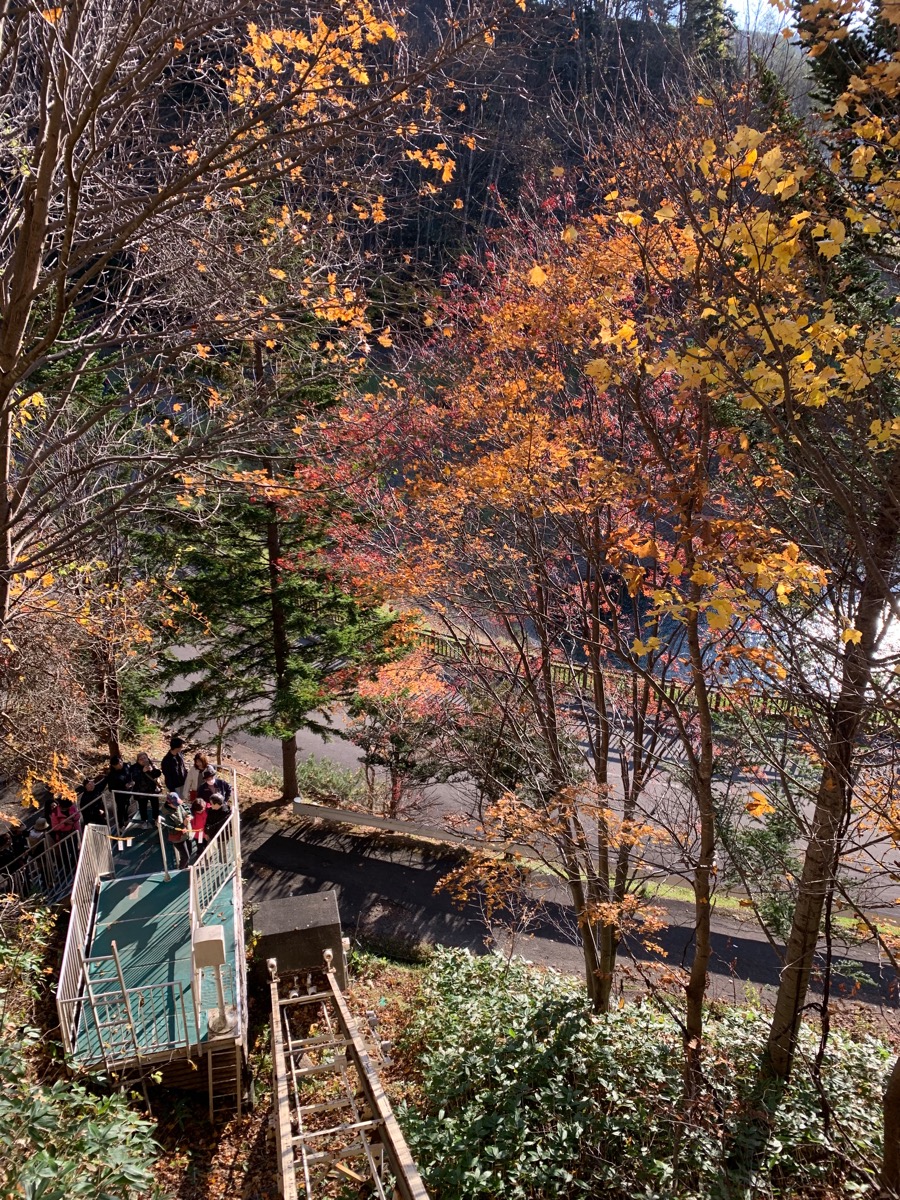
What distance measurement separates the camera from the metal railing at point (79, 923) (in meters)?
7.11

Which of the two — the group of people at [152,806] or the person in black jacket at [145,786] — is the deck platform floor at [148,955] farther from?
the person in black jacket at [145,786]

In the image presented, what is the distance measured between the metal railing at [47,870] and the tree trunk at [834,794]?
844 centimetres

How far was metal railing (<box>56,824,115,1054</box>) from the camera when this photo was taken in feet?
23.3

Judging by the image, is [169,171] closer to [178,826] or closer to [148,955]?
[148,955]

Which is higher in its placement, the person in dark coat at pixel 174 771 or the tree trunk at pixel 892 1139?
the person in dark coat at pixel 174 771

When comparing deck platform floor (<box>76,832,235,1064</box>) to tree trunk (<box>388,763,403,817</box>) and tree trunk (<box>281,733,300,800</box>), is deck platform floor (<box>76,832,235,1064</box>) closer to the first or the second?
tree trunk (<box>281,733,300,800</box>)

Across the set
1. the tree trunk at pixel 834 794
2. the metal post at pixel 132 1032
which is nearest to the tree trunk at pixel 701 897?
the tree trunk at pixel 834 794

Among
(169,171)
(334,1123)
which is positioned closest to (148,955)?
(334,1123)

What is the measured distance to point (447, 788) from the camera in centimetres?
1733

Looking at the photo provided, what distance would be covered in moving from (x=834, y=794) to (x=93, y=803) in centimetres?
994

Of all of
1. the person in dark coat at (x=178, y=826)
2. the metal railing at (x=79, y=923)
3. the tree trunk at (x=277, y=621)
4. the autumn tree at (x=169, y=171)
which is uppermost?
the autumn tree at (x=169, y=171)

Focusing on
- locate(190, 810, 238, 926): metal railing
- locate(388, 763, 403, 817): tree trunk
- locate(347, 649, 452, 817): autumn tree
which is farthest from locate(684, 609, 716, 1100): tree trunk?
locate(388, 763, 403, 817): tree trunk

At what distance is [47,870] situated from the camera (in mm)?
9930

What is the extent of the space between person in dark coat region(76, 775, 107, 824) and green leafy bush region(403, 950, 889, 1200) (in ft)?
21.1
